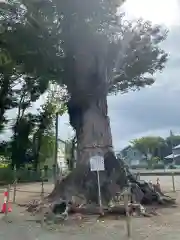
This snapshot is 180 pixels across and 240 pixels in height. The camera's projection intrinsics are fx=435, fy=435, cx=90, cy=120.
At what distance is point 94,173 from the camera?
1922cm

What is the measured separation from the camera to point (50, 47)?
18828 mm

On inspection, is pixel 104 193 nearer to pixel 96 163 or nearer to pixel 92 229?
pixel 96 163

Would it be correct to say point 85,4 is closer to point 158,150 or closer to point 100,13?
point 100,13

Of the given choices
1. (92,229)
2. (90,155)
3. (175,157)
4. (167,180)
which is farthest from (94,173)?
(175,157)

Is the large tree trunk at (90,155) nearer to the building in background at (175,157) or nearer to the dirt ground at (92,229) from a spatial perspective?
the dirt ground at (92,229)

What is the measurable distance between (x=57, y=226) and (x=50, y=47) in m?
8.17

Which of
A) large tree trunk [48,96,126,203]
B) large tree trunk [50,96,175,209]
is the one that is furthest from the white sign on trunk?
large tree trunk [48,96,126,203]

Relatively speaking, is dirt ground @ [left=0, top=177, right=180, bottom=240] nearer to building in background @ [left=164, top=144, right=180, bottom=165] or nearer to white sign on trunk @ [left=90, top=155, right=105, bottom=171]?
white sign on trunk @ [left=90, top=155, right=105, bottom=171]

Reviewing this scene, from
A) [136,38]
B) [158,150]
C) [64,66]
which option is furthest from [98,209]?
[158,150]

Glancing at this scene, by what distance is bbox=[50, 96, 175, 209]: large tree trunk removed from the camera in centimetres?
1878

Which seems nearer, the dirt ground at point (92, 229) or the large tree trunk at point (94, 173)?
the dirt ground at point (92, 229)

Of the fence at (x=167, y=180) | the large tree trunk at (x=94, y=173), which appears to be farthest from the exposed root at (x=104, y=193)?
the fence at (x=167, y=180)

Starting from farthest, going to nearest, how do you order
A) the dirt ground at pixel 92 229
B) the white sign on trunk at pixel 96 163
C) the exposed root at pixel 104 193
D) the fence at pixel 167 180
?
the fence at pixel 167 180 → the exposed root at pixel 104 193 → the white sign on trunk at pixel 96 163 → the dirt ground at pixel 92 229

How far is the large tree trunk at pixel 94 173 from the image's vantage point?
1878 cm
